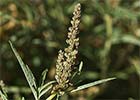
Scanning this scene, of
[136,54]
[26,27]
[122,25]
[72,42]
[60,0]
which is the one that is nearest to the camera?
[72,42]

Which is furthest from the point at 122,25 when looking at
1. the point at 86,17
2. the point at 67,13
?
the point at 67,13

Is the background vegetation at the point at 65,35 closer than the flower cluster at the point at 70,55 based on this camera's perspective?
No

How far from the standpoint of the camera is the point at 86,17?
200cm

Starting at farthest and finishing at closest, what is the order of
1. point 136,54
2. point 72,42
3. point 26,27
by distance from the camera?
point 136,54, point 26,27, point 72,42

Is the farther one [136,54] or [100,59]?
[136,54]

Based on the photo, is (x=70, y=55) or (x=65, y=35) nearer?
(x=70, y=55)

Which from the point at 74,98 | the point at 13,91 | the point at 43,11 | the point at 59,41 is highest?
the point at 43,11

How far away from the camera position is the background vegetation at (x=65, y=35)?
1710 mm

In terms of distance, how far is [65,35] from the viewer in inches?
74.2

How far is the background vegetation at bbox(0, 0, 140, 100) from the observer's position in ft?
5.61

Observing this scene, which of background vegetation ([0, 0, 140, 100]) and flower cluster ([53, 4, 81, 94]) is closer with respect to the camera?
flower cluster ([53, 4, 81, 94])

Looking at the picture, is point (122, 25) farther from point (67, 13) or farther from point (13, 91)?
point (13, 91)

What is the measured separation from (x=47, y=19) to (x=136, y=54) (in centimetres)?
63

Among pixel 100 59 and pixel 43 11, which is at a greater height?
pixel 43 11
